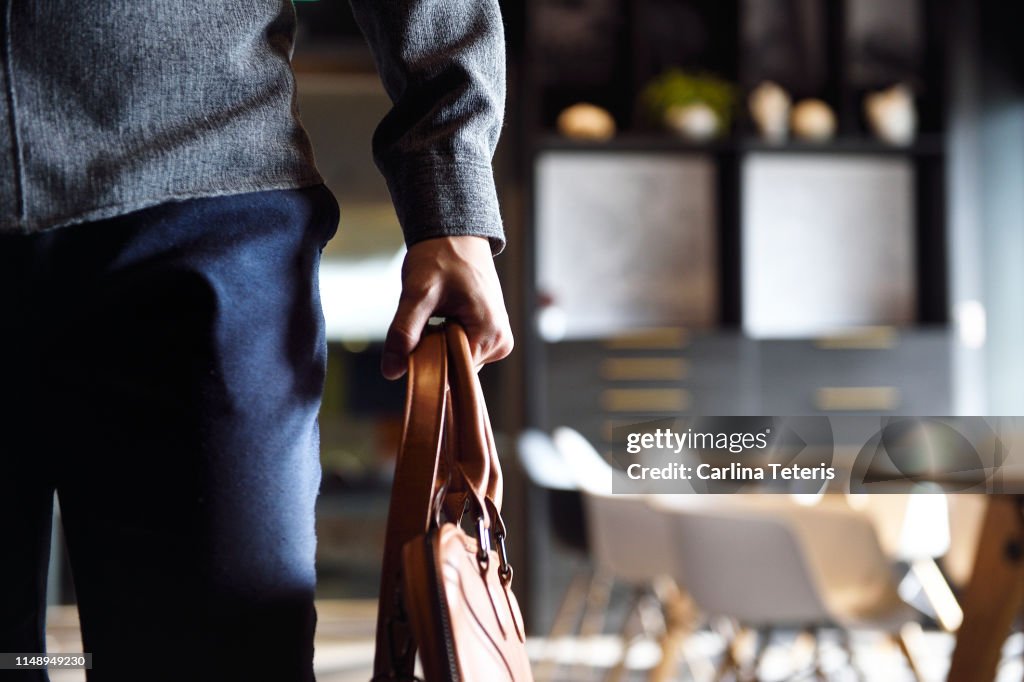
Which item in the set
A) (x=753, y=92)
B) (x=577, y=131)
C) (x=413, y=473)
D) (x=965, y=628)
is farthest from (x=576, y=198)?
(x=413, y=473)

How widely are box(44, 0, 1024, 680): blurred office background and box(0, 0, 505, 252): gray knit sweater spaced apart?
3.42 meters

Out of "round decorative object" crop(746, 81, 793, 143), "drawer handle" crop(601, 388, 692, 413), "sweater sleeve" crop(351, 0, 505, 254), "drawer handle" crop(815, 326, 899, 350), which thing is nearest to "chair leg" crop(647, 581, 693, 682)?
"drawer handle" crop(601, 388, 692, 413)

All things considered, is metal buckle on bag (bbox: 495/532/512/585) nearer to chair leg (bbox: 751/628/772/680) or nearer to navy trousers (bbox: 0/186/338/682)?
navy trousers (bbox: 0/186/338/682)

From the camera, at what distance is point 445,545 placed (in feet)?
2.17

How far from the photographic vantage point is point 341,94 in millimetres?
4676

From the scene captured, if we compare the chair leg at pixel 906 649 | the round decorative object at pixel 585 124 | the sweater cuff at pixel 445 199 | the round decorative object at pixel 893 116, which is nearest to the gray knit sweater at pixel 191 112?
the sweater cuff at pixel 445 199

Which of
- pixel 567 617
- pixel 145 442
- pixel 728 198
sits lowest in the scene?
pixel 567 617

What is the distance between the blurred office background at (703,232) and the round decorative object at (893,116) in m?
0.02

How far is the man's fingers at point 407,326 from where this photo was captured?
723 mm

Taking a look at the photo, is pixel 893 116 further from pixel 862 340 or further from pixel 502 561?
pixel 502 561

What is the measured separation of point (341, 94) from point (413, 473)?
13.8 feet

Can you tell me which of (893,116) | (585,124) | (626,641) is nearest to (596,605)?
(626,641)

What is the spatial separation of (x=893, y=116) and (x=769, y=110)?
0.57 metres

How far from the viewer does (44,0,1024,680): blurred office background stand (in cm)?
429
